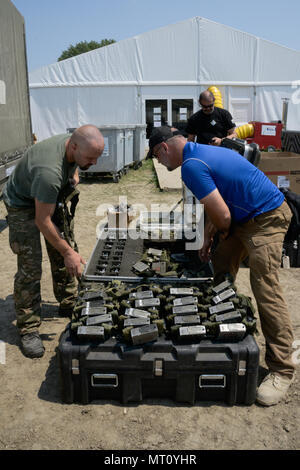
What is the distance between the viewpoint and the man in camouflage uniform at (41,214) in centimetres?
297

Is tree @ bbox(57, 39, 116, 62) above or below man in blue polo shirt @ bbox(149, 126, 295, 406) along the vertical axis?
above

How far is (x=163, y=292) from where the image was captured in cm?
327

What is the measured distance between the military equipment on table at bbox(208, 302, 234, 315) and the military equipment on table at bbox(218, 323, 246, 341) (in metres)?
0.19

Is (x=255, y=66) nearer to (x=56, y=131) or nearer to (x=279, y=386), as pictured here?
(x=56, y=131)

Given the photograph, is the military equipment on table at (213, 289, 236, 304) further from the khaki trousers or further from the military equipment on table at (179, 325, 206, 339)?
the military equipment on table at (179, 325, 206, 339)

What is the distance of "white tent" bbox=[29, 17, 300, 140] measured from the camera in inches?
719

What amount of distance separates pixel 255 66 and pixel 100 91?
24.0ft

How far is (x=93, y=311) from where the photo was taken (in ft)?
9.71

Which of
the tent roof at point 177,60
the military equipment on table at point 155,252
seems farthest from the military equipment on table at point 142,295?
the tent roof at point 177,60

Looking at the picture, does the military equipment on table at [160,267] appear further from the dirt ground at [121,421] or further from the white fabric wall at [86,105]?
the white fabric wall at [86,105]

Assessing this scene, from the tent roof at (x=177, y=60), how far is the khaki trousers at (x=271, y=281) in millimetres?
16820

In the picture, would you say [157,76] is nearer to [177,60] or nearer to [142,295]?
[177,60]

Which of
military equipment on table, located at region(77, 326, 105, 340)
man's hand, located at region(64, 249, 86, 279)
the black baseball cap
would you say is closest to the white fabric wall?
the black baseball cap

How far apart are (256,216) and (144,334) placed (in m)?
1.20
